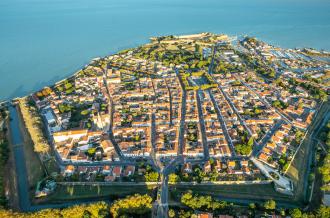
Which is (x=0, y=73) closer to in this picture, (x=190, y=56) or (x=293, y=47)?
(x=190, y=56)

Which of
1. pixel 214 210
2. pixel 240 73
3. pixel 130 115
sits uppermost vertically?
pixel 240 73

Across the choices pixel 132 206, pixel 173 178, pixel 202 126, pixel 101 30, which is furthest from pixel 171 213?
pixel 101 30

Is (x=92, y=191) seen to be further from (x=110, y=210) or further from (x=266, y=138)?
(x=266, y=138)

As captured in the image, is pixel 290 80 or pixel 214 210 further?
pixel 290 80

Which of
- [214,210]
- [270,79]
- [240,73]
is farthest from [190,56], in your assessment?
[214,210]

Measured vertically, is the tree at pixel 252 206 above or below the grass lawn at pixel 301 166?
below

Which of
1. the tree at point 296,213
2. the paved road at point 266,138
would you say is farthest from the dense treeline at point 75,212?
the paved road at point 266,138

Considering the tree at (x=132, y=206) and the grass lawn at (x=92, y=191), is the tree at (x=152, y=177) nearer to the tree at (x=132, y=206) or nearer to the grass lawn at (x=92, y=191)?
the grass lawn at (x=92, y=191)

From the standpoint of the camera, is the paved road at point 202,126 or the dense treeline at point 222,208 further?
the paved road at point 202,126
